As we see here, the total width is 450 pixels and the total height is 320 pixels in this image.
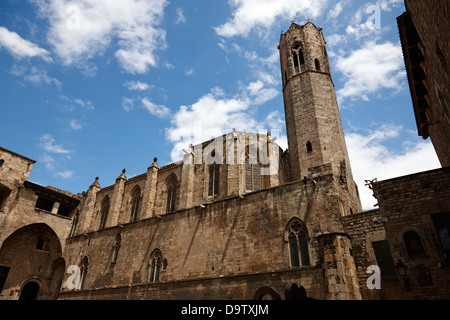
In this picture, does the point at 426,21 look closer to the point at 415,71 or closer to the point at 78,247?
the point at 415,71

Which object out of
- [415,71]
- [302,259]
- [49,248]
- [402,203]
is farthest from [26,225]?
[415,71]

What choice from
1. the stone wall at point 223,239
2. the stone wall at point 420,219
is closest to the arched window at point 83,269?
the stone wall at point 223,239

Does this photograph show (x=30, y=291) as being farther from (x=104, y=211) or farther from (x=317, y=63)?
(x=317, y=63)

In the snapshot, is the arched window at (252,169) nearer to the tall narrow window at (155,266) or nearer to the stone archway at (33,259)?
the tall narrow window at (155,266)

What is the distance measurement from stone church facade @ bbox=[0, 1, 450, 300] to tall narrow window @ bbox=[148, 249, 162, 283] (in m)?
0.06

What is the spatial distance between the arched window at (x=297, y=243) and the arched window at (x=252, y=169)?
25.9 feet

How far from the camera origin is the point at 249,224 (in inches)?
514

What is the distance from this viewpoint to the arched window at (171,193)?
72.0ft

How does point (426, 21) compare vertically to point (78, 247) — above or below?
above

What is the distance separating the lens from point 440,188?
916 centimetres

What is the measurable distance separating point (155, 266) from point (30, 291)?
1105cm

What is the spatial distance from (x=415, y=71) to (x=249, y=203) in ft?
28.4

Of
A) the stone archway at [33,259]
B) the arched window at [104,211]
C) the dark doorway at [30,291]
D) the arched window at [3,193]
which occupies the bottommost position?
the dark doorway at [30,291]
